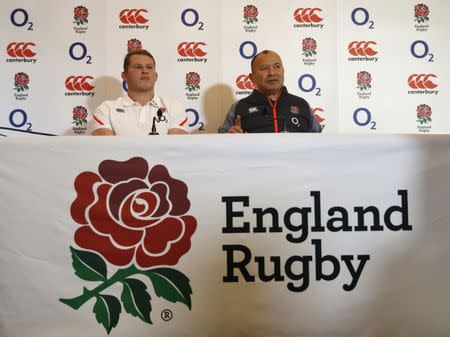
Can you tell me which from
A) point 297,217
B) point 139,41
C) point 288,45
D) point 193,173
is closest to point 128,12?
A: point 139,41

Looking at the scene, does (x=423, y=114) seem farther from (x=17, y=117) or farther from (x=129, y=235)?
(x=17, y=117)

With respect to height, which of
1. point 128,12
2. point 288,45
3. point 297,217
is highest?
point 128,12

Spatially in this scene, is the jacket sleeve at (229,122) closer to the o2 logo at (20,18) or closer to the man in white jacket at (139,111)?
the man in white jacket at (139,111)

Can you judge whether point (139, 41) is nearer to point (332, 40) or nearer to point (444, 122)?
point (332, 40)

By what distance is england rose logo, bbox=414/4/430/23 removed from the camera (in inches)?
131

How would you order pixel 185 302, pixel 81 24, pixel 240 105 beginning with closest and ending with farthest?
pixel 185 302 < pixel 240 105 < pixel 81 24

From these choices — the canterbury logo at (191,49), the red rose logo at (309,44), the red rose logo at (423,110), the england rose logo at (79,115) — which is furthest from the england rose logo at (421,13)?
the england rose logo at (79,115)

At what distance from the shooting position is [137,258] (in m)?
1.61

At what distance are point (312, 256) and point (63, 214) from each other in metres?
0.93

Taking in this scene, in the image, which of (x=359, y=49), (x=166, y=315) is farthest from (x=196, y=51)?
(x=166, y=315)

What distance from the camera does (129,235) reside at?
1624 millimetres

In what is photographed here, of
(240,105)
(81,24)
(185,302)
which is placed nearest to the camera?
(185,302)

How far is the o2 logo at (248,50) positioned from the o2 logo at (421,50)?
3.89 ft

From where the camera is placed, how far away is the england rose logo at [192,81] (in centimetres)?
328
